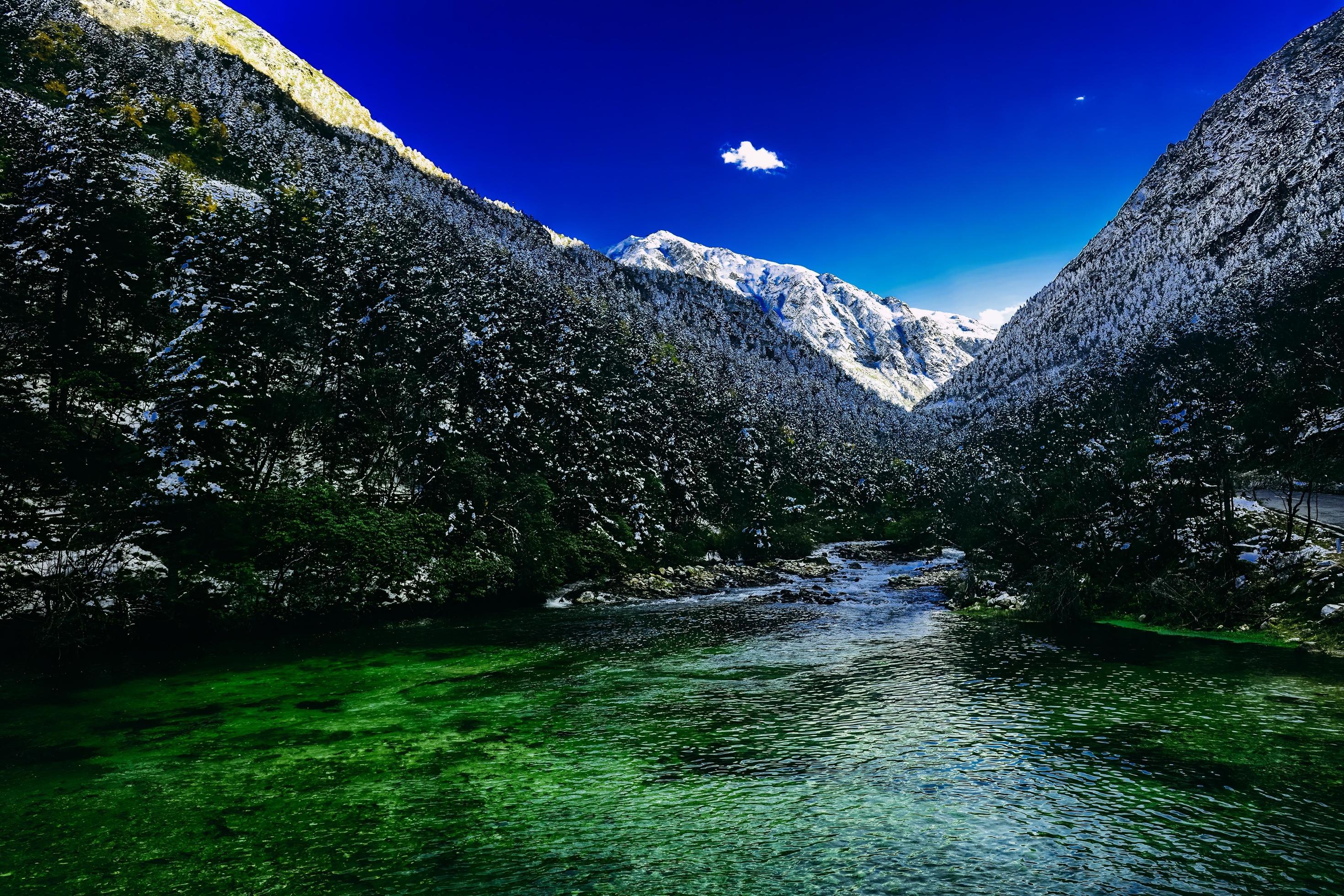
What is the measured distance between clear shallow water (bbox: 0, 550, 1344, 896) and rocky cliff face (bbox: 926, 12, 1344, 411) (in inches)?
5273

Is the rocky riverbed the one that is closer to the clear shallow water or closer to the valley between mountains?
the valley between mountains

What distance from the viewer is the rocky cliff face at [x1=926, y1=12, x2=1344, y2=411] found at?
12000 centimetres

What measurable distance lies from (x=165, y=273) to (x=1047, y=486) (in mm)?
83633

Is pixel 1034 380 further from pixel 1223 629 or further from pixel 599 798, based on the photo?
pixel 599 798

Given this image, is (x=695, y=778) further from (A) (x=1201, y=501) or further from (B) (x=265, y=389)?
(B) (x=265, y=389)

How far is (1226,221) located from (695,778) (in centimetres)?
19672

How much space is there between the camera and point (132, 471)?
37.9 metres

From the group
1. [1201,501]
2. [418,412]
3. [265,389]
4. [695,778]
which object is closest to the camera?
[695,778]

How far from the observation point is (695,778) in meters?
14.9

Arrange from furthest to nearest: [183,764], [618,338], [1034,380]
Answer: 1. [1034,380]
2. [618,338]
3. [183,764]

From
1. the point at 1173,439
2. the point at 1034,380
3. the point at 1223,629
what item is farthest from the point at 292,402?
the point at 1034,380

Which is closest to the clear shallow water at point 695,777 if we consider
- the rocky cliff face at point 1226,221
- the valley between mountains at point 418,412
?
the valley between mountains at point 418,412

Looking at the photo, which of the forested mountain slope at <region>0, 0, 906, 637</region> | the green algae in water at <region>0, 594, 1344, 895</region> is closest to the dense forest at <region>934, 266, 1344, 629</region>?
the green algae in water at <region>0, 594, 1344, 895</region>

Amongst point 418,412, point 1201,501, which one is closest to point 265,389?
point 418,412
